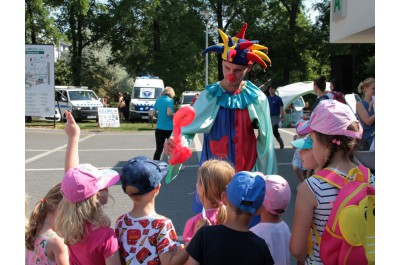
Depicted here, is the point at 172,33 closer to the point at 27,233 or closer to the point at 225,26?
the point at 225,26

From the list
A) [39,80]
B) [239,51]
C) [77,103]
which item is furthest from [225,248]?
[77,103]

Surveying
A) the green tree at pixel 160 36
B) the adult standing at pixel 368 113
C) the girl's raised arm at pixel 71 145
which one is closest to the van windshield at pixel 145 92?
the green tree at pixel 160 36

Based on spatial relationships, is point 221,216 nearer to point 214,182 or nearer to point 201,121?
point 214,182

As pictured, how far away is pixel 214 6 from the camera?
4003 centimetres

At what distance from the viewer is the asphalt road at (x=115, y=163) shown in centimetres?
709

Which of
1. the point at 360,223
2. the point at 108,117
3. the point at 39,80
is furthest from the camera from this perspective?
the point at 108,117

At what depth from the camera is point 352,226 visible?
221 centimetres

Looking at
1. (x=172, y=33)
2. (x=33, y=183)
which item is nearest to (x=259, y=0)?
(x=172, y=33)

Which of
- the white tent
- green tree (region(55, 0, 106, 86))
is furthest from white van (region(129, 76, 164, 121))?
green tree (region(55, 0, 106, 86))

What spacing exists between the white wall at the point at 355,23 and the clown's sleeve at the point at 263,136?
288 inches

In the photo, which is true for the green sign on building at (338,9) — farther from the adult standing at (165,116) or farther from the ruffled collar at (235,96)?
the ruffled collar at (235,96)

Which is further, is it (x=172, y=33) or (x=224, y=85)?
(x=172, y=33)

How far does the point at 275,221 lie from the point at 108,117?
67.9 feet
